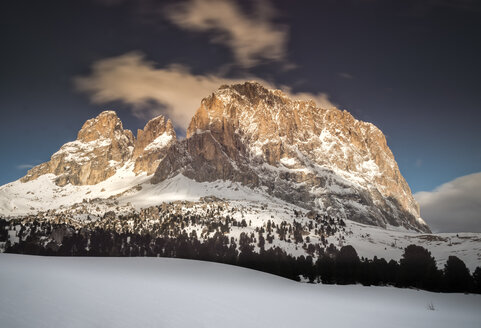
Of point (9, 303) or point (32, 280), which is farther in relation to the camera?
point (32, 280)

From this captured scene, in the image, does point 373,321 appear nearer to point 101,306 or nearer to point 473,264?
point 101,306

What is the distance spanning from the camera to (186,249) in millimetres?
192125

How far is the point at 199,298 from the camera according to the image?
78.2 feet

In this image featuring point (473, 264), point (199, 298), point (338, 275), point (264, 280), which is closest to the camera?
point (199, 298)

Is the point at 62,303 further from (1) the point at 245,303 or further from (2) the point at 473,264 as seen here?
(2) the point at 473,264

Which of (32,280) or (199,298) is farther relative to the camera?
(199,298)

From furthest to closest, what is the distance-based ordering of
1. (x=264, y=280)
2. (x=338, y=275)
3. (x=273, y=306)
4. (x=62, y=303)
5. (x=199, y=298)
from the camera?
(x=338, y=275), (x=264, y=280), (x=273, y=306), (x=199, y=298), (x=62, y=303)

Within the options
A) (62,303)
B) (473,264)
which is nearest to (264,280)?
(62,303)

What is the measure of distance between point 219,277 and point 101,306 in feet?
89.1

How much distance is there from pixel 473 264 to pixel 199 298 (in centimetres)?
21153

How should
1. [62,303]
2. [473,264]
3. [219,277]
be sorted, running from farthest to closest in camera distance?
[473,264] → [219,277] → [62,303]

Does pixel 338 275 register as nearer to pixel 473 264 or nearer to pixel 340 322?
pixel 340 322

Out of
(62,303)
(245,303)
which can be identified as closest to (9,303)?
(62,303)

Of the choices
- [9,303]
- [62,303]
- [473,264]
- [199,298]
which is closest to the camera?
[9,303]
